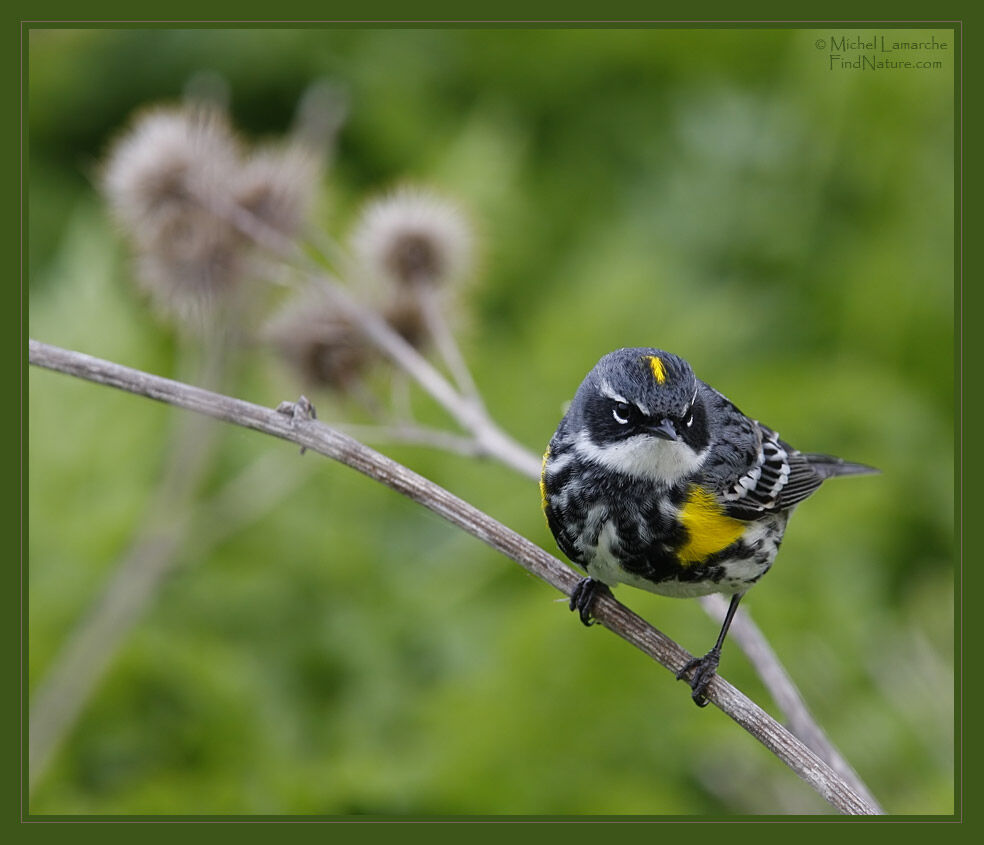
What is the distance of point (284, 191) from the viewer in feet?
13.8

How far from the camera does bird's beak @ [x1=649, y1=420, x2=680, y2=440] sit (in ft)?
9.20

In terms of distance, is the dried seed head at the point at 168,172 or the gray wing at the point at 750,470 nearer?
the gray wing at the point at 750,470

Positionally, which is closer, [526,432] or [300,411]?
[300,411]

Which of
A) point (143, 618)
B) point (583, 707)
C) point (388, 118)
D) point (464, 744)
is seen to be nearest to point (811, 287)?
point (388, 118)

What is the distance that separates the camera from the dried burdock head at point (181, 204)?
4152mm

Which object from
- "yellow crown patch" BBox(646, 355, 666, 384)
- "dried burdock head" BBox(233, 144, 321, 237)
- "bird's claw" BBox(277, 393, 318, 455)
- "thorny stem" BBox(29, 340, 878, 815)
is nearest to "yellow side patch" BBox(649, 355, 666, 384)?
"yellow crown patch" BBox(646, 355, 666, 384)

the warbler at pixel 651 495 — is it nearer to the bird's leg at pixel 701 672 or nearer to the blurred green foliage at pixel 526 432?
the bird's leg at pixel 701 672

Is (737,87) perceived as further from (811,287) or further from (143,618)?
(143,618)

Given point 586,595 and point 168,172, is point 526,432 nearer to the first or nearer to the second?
point 586,595

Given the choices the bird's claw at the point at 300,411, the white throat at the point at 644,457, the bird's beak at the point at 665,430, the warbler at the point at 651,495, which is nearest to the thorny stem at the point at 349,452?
the bird's claw at the point at 300,411

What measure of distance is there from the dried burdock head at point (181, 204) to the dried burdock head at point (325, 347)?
29cm

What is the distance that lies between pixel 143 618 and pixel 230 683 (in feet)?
1.45

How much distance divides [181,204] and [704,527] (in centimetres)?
247

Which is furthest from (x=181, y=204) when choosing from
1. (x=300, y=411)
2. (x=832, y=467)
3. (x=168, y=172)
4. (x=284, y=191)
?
(x=832, y=467)
